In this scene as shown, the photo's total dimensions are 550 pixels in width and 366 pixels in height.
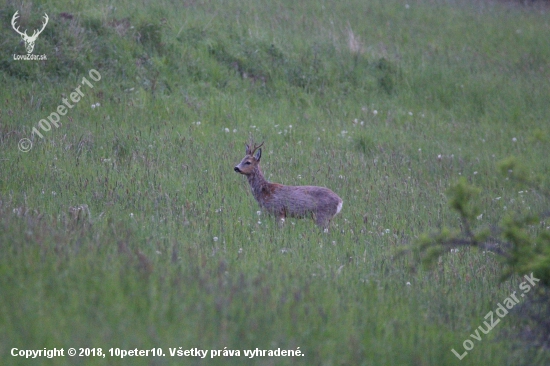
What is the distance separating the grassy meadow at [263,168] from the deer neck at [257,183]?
0.25m

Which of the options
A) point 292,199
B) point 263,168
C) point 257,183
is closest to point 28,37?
point 263,168

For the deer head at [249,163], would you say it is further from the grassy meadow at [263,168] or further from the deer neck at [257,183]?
the grassy meadow at [263,168]

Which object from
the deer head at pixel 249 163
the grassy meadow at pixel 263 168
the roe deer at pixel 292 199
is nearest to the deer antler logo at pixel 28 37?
the grassy meadow at pixel 263 168

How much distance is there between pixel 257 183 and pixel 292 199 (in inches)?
32.2

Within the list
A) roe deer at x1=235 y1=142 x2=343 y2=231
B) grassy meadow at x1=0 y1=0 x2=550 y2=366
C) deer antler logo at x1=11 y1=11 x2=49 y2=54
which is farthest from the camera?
deer antler logo at x1=11 y1=11 x2=49 y2=54

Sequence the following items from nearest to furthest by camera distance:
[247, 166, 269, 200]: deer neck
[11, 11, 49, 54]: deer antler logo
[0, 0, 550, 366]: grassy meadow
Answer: [0, 0, 550, 366]: grassy meadow < [247, 166, 269, 200]: deer neck < [11, 11, 49, 54]: deer antler logo

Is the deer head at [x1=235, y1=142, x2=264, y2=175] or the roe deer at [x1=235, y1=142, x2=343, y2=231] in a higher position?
the deer head at [x1=235, y1=142, x2=264, y2=175]

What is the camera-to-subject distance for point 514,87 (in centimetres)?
1936

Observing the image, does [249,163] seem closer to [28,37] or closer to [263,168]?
[263,168]

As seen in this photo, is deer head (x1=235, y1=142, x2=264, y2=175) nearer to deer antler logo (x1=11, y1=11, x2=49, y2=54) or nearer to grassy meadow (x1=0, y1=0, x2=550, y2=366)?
grassy meadow (x1=0, y1=0, x2=550, y2=366)

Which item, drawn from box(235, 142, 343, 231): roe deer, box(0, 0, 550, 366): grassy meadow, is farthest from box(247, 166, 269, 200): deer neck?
box(0, 0, 550, 366): grassy meadow

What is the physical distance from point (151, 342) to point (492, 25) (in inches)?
883

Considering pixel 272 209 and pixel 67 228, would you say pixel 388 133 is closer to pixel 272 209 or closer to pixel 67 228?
pixel 272 209

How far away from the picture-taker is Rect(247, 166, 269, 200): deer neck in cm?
1056
